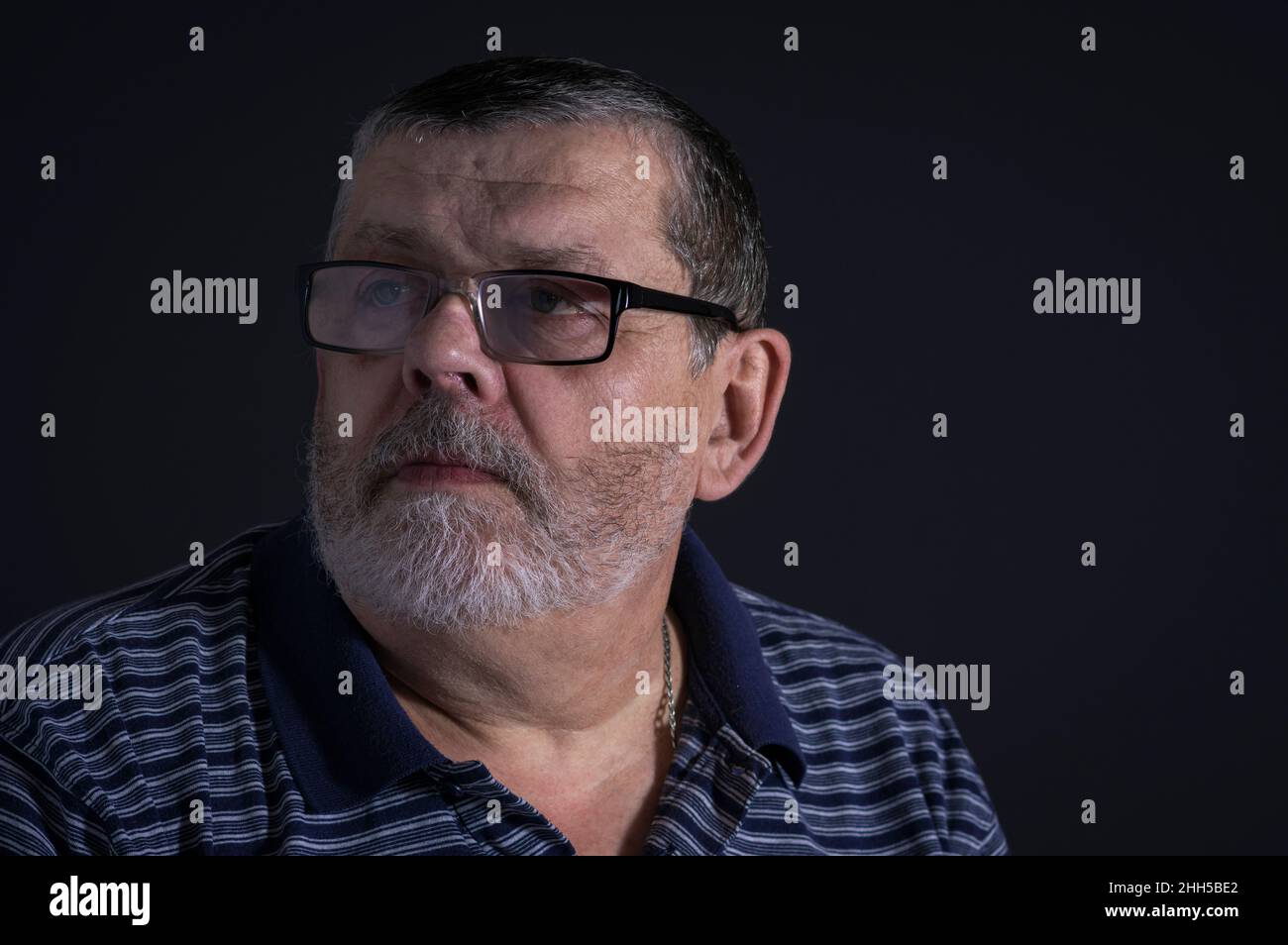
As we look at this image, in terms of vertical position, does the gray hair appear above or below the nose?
above

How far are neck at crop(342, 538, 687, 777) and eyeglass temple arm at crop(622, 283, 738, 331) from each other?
1.17ft

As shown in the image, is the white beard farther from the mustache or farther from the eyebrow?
the eyebrow

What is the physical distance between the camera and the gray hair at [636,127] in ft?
6.02

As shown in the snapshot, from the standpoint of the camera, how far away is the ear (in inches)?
81.0

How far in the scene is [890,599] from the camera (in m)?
2.83

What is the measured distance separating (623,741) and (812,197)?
130 cm

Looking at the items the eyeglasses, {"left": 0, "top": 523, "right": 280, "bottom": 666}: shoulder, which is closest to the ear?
the eyeglasses

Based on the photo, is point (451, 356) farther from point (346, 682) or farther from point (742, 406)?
point (742, 406)

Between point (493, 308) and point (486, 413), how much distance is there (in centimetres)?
14

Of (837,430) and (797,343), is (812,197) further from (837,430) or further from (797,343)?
(837,430)

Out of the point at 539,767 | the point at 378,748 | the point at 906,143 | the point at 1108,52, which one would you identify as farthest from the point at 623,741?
the point at 1108,52

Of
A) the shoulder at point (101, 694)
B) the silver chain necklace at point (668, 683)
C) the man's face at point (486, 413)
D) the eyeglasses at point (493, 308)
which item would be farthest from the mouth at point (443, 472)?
the silver chain necklace at point (668, 683)

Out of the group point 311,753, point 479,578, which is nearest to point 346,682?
point 311,753

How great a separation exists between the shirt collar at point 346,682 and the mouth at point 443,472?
0.26 meters
